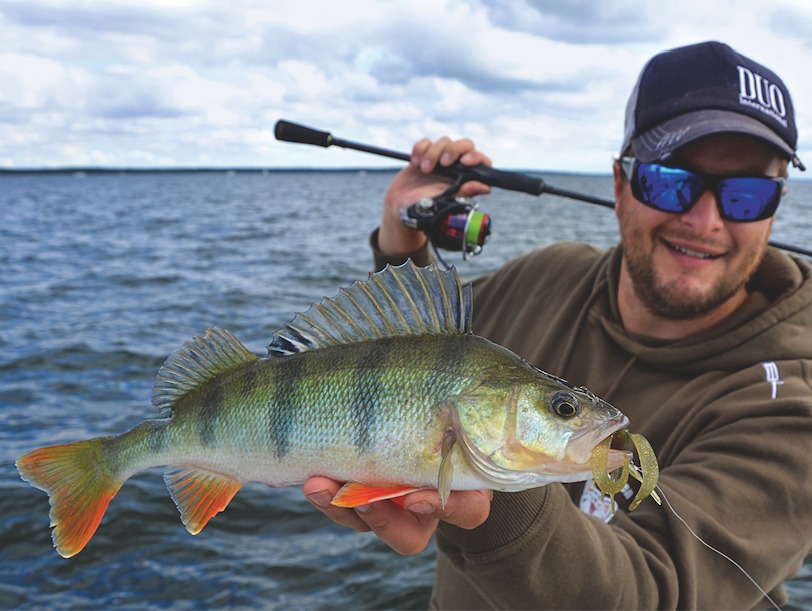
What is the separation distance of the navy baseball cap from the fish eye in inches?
71.4

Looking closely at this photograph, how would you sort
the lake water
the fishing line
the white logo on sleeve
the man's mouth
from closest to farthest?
the fishing line
the white logo on sleeve
the man's mouth
the lake water

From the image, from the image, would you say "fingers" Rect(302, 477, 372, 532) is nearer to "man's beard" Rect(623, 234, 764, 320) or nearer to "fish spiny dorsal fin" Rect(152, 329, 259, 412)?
"fish spiny dorsal fin" Rect(152, 329, 259, 412)

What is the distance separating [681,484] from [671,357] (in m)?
0.74

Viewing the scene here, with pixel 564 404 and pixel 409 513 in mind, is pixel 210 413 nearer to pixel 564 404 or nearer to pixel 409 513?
pixel 409 513

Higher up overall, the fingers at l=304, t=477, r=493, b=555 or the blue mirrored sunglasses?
the blue mirrored sunglasses

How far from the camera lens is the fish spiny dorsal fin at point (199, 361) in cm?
231

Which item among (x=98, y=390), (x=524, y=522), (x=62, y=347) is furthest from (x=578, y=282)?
(x=62, y=347)

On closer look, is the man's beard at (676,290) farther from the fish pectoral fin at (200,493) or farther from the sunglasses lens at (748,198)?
the fish pectoral fin at (200,493)

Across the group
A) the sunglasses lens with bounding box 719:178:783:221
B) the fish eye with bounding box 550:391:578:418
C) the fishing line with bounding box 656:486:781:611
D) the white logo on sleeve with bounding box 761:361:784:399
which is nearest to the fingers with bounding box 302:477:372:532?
the fish eye with bounding box 550:391:578:418

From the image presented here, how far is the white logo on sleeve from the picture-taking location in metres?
2.74

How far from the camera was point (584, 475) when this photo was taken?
1905mm

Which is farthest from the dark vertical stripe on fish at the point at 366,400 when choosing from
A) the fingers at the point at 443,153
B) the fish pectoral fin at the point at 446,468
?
the fingers at the point at 443,153

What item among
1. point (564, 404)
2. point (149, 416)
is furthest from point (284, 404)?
point (149, 416)

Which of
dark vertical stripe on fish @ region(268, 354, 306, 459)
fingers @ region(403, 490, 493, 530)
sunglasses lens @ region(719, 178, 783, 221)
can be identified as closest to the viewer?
fingers @ region(403, 490, 493, 530)
